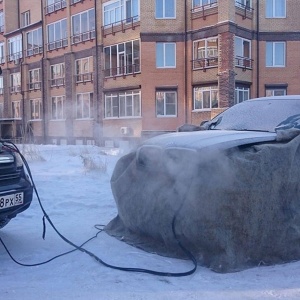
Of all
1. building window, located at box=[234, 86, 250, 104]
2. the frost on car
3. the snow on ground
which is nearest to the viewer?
the snow on ground

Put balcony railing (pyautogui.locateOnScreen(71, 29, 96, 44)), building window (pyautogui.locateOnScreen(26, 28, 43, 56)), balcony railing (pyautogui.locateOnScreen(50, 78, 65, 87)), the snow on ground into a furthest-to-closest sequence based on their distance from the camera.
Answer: building window (pyautogui.locateOnScreen(26, 28, 43, 56)), balcony railing (pyautogui.locateOnScreen(50, 78, 65, 87)), balcony railing (pyautogui.locateOnScreen(71, 29, 96, 44)), the snow on ground

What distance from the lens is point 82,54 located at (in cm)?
2745

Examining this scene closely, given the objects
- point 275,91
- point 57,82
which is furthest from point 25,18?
point 275,91

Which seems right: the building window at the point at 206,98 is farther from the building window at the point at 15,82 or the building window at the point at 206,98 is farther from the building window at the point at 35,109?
the building window at the point at 15,82

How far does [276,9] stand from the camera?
23641mm

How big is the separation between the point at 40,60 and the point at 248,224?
97.1 feet

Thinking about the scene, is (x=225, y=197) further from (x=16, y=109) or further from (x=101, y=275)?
(x=16, y=109)

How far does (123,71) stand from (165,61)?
9.19 feet

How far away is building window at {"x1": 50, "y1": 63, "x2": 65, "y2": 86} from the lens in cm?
2936

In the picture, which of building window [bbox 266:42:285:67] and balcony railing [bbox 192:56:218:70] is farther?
building window [bbox 266:42:285:67]

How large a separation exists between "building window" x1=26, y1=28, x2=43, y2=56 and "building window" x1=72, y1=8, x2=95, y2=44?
4271mm

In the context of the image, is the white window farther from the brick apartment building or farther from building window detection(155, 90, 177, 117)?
building window detection(155, 90, 177, 117)

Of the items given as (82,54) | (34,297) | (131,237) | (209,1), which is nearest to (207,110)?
(209,1)

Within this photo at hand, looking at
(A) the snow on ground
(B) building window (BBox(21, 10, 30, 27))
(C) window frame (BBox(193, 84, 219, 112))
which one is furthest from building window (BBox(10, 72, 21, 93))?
(A) the snow on ground
